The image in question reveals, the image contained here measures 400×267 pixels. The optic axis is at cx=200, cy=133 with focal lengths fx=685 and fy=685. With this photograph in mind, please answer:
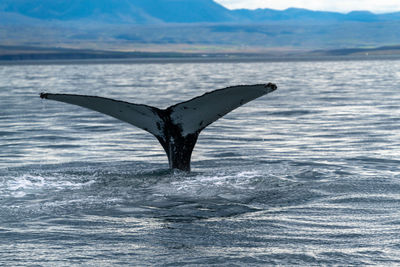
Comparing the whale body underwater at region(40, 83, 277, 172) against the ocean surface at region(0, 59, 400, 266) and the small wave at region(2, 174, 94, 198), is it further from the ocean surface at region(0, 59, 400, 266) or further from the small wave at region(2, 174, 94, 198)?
the small wave at region(2, 174, 94, 198)

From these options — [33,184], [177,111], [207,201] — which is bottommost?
[207,201]

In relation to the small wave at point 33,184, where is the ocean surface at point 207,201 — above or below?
below

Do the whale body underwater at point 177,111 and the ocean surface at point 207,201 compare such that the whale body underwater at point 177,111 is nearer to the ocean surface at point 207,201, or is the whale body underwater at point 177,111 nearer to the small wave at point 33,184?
the ocean surface at point 207,201

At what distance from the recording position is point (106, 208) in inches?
311

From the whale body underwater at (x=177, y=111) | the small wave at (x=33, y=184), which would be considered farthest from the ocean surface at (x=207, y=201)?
the whale body underwater at (x=177, y=111)

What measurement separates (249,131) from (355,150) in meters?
4.57

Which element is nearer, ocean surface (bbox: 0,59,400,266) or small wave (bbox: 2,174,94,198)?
ocean surface (bbox: 0,59,400,266)

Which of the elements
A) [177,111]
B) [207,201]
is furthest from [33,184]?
[207,201]

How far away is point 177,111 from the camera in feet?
27.6

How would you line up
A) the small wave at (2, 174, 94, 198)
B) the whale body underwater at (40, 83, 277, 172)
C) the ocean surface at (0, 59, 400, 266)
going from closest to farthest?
the ocean surface at (0, 59, 400, 266) < the whale body underwater at (40, 83, 277, 172) < the small wave at (2, 174, 94, 198)

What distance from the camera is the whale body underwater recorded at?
25.8 feet

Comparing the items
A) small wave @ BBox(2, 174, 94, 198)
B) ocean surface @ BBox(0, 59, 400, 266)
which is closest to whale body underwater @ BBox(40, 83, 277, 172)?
ocean surface @ BBox(0, 59, 400, 266)

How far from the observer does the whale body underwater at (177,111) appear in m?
7.87

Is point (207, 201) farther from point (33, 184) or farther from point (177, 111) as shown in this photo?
point (33, 184)
